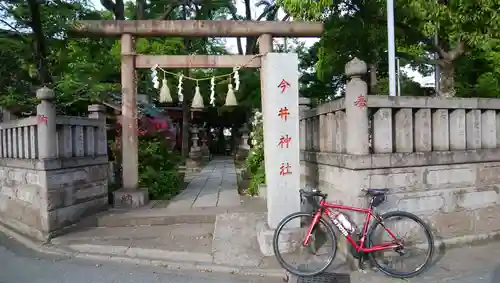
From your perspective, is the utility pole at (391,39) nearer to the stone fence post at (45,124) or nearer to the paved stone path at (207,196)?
the paved stone path at (207,196)

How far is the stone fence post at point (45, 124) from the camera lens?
21.9ft

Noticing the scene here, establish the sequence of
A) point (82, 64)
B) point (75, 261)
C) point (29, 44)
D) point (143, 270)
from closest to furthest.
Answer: point (143, 270) → point (75, 261) → point (29, 44) → point (82, 64)

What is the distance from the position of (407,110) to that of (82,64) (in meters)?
9.02

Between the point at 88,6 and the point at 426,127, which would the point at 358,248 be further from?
the point at 88,6

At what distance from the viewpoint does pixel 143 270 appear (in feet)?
17.7

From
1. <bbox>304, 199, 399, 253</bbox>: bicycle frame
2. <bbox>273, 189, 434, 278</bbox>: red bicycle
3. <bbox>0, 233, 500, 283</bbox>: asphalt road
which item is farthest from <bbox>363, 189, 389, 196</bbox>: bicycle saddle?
<bbox>0, 233, 500, 283</bbox>: asphalt road

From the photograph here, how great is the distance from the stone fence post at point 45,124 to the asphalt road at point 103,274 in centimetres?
186

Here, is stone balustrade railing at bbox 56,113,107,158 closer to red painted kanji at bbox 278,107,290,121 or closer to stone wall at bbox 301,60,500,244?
red painted kanji at bbox 278,107,290,121

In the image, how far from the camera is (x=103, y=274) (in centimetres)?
522

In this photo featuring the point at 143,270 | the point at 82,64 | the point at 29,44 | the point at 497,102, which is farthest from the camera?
the point at 82,64

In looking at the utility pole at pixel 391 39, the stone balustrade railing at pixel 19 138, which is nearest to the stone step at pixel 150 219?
the stone balustrade railing at pixel 19 138

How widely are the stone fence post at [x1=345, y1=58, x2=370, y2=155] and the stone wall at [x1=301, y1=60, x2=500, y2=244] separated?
0.5 inches

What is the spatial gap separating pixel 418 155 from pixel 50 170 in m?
6.08

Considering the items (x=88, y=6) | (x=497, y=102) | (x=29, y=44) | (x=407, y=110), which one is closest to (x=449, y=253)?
(x=407, y=110)
